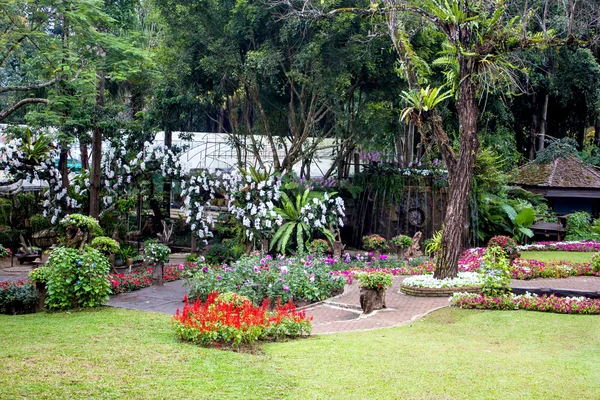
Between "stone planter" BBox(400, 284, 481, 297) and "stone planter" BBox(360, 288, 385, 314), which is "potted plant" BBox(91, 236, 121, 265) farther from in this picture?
"stone planter" BBox(400, 284, 481, 297)

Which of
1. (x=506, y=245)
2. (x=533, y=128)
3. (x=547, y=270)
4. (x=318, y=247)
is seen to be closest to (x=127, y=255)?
(x=318, y=247)

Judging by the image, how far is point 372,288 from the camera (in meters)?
11.0

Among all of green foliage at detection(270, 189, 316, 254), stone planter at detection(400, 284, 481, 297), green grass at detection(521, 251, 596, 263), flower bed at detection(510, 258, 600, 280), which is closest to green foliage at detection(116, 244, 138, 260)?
green foliage at detection(270, 189, 316, 254)

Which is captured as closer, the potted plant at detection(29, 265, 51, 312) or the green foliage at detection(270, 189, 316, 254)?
the potted plant at detection(29, 265, 51, 312)

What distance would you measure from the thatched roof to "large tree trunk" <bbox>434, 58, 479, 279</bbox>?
11336mm

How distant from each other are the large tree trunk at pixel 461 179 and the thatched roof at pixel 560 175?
1134 centimetres

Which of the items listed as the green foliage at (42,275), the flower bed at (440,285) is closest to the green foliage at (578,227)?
the flower bed at (440,285)

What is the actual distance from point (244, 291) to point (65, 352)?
467cm

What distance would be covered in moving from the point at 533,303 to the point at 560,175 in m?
14.0

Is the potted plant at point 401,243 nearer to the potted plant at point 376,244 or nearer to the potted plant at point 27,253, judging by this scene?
the potted plant at point 376,244

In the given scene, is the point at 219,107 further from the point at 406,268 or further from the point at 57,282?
the point at 57,282

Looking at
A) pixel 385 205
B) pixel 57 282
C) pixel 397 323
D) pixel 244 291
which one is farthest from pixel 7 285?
pixel 385 205

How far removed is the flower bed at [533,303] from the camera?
1034 cm

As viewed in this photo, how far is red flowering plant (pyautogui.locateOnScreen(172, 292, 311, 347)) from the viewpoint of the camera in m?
7.84
